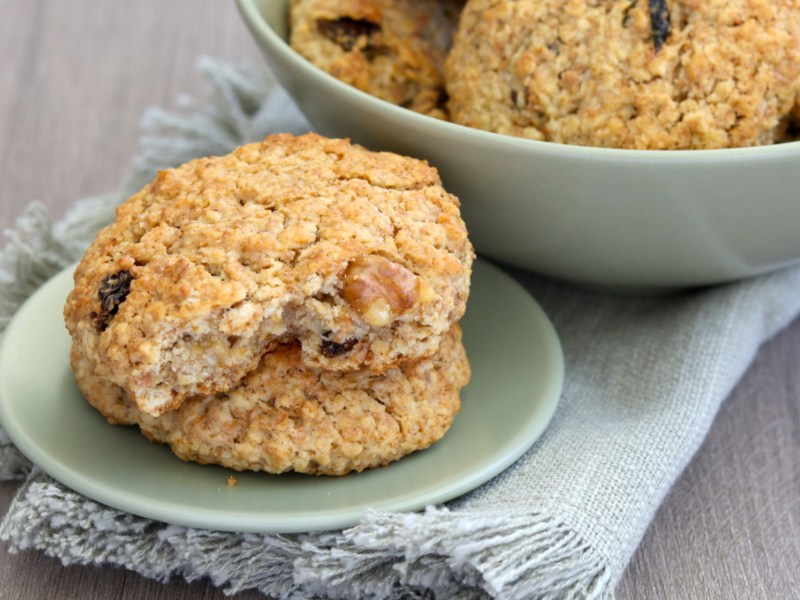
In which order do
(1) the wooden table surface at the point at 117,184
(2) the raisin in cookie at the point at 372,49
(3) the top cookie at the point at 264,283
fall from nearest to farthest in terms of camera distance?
(3) the top cookie at the point at 264,283, (1) the wooden table surface at the point at 117,184, (2) the raisin in cookie at the point at 372,49

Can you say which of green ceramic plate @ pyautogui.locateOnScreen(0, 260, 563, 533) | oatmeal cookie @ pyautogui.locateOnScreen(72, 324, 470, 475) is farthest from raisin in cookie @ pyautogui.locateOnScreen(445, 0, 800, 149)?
oatmeal cookie @ pyautogui.locateOnScreen(72, 324, 470, 475)

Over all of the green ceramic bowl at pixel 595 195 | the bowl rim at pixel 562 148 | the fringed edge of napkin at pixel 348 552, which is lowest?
the fringed edge of napkin at pixel 348 552

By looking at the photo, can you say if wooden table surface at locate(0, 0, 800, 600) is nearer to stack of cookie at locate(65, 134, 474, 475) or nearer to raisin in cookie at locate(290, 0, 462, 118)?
stack of cookie at locate(65, 134, 474, 475)

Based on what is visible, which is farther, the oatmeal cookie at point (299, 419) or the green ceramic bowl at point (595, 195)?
the green ceramic bowl at point (595, 195)

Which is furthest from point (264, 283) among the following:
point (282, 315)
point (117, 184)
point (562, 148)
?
point (117, 184)

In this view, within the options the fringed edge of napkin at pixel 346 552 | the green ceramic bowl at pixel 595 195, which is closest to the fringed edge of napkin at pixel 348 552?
the fringed edge of napkin at pixel 346 552

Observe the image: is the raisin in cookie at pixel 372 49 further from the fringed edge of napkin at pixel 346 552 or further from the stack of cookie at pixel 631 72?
the fringed edge of napkin at pixel 346 552
